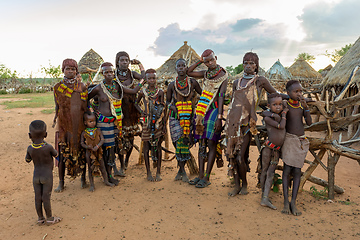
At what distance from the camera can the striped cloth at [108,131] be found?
3959 mm

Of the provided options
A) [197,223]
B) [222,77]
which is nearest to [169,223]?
[197,223]

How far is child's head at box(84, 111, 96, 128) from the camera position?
12.4 ft

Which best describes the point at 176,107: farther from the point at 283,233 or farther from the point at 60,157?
the point at 283,233

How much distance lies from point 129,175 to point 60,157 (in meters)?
1.33

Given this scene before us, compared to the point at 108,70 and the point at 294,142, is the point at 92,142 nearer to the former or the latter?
the point at 108,70

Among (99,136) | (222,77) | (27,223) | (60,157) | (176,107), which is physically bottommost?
(27,223)

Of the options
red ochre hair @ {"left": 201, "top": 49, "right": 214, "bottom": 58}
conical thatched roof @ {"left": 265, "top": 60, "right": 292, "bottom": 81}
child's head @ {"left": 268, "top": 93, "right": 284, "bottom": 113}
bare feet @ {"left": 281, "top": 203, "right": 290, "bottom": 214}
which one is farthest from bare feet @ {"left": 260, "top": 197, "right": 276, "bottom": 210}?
conical thatched roof @ {"left": 265, "top": 60, "right": 292, "bottom": 81}

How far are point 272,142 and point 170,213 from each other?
1.65 m

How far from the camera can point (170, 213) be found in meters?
3.29

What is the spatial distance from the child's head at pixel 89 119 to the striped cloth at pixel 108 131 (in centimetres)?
14

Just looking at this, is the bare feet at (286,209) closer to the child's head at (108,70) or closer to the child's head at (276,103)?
the child's head at (276,103)

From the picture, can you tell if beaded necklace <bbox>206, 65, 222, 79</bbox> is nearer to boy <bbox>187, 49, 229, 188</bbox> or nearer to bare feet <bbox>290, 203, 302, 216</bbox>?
boy <bbox>187, 49, 229, 188</bbox>

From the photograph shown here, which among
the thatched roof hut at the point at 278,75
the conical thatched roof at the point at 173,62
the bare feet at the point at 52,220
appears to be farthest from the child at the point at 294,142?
the thatched roof hut at the point at 278,75

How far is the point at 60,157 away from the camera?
3.86 m
